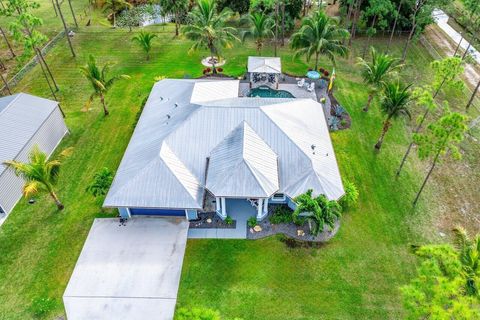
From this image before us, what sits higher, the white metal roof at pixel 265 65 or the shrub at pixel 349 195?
the white metal roof at pixel 265 65

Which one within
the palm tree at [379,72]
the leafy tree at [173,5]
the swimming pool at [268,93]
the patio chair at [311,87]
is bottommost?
the swimming pool at [268,93]

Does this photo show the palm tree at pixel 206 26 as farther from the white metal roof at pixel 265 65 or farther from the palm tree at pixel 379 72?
the palm tree at pixel 379 72

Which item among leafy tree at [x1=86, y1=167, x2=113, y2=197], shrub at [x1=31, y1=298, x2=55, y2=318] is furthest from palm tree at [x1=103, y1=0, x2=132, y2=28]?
shrub at [x1=31, y1=298, x2=55, y2=318]

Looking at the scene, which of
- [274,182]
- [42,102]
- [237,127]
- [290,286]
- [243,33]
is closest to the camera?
[290,286]

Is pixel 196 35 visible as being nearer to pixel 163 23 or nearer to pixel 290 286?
pixel 163 23

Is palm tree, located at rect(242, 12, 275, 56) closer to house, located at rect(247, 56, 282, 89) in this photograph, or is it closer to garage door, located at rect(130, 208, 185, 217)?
house, located at rect(247, 56, 282, 89)

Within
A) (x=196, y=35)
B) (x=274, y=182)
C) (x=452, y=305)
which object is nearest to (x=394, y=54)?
(x=196, y=35)

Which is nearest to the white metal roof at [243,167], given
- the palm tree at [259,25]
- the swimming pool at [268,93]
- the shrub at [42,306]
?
the shrub at [42,306]
